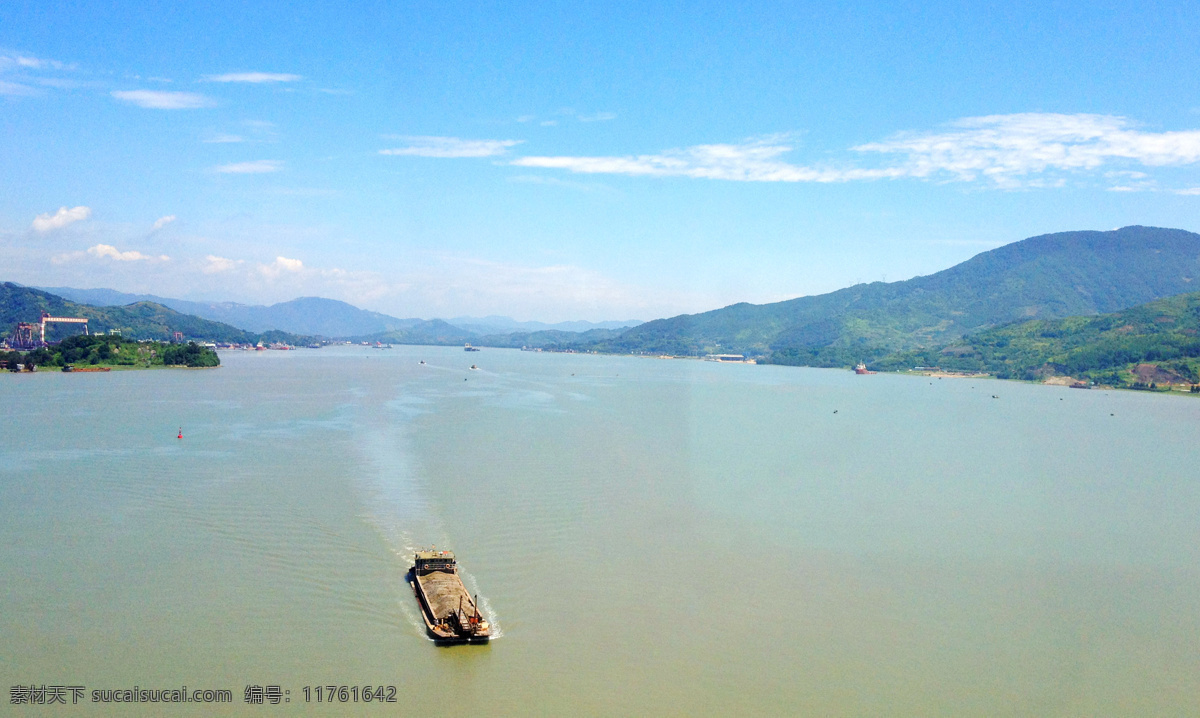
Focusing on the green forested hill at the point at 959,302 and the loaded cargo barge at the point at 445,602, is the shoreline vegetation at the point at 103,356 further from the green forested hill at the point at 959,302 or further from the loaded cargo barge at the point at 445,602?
the green forested hill at the point at 959,302

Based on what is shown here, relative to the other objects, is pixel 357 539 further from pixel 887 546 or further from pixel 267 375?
pixel 267 375

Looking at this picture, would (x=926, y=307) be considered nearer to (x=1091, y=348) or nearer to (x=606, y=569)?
(x=1091, y=348)

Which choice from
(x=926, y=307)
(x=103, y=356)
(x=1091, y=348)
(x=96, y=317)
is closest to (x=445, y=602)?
(x=103, y=356)

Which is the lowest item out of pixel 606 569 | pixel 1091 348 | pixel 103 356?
pixel 606 569

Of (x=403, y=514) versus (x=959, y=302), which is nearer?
(x=403, y=514)

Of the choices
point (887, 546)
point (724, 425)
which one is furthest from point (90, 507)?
point (724, 425)

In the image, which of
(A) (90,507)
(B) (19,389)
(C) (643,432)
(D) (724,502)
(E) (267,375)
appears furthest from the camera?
(E) (267,375)

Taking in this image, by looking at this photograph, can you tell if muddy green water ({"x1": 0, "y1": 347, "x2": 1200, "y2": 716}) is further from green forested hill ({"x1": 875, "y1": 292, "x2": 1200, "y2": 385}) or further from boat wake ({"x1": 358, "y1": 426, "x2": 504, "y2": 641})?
green forested hill ({"x1": 875, "y1": 292, "x2": 1200, "y2": 385})
